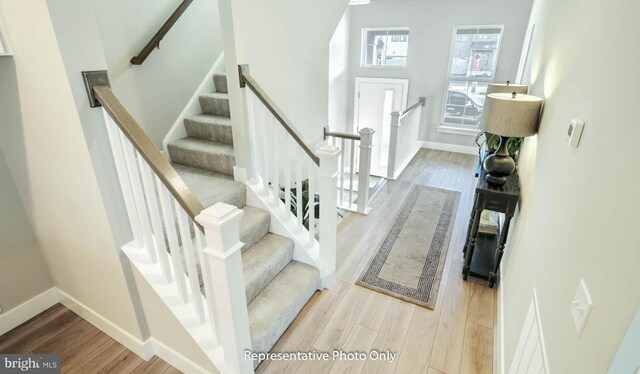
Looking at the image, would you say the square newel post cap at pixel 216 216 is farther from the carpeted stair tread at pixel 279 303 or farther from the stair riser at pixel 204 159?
the stair riser at pixel 204 159

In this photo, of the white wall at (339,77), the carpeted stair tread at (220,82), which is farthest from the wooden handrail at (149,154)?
the white wall at (339,77)

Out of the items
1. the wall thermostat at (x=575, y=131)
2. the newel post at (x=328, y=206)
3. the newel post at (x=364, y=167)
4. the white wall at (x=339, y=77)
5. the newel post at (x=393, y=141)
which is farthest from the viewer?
the white wall at (x=339, y=77)

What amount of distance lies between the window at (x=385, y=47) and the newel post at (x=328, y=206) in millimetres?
4341

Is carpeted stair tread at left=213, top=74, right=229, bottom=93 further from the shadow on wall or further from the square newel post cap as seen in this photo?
the square newel post cap

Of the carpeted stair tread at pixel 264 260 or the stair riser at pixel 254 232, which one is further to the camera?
the stair riser at pixel 254 232

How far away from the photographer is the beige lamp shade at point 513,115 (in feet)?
6.24

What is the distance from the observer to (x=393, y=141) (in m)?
4.31

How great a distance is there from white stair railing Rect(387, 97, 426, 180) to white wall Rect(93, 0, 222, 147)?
2337 mm

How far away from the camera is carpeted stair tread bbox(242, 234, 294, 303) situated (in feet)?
6.77

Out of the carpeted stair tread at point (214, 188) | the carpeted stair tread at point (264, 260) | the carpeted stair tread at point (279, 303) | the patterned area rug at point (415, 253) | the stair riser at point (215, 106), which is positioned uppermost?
the stair riser at point (215, 106)

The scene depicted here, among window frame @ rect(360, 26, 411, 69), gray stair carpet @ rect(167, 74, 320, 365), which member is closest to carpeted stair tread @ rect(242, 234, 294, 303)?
gray stair carpet @ rect(167, 74, 320, 365)

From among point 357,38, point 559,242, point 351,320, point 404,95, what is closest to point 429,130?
point 404,95

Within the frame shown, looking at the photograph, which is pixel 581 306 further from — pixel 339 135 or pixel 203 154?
pixel 339 135

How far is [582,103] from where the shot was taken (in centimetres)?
125
